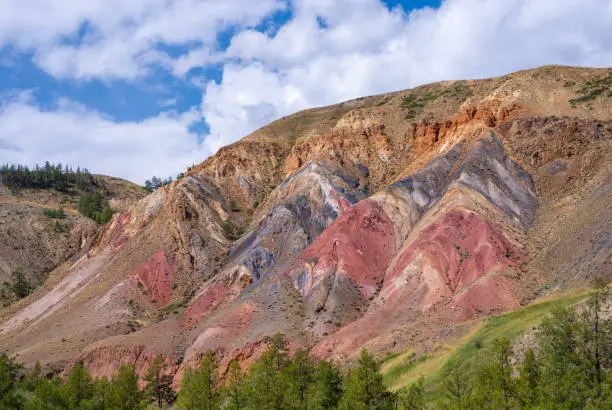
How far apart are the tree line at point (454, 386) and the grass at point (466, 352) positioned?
124 centimetres

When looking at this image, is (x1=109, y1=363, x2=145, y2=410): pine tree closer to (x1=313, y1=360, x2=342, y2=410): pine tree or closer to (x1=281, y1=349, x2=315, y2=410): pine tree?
(x1=281, y1=349, x2=315, y2=410): pine tree

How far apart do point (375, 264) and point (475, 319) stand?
15650 mm

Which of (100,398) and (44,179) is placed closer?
(100,398)

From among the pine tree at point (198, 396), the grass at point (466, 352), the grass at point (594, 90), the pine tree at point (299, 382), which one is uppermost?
the grass at point (594, 90)

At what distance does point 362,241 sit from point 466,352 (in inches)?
976

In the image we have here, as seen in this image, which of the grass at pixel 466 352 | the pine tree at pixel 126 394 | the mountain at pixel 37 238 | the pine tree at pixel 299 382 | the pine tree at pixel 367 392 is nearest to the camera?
the pine tree at pixel 367 392

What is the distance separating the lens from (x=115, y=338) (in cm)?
5728

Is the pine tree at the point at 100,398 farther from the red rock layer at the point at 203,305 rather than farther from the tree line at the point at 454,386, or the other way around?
the red rock layer at the point at 203,305

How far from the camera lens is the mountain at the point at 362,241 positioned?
4922cm

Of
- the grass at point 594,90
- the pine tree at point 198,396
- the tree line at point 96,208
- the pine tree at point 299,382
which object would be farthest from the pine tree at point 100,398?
the tree line at point 96,208

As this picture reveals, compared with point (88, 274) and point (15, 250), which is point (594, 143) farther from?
point (15, 250)

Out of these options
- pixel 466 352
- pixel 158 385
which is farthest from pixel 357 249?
pixel 158 385

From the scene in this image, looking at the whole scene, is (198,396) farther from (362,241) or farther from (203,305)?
(362,241)

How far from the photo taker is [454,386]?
94.0ft
